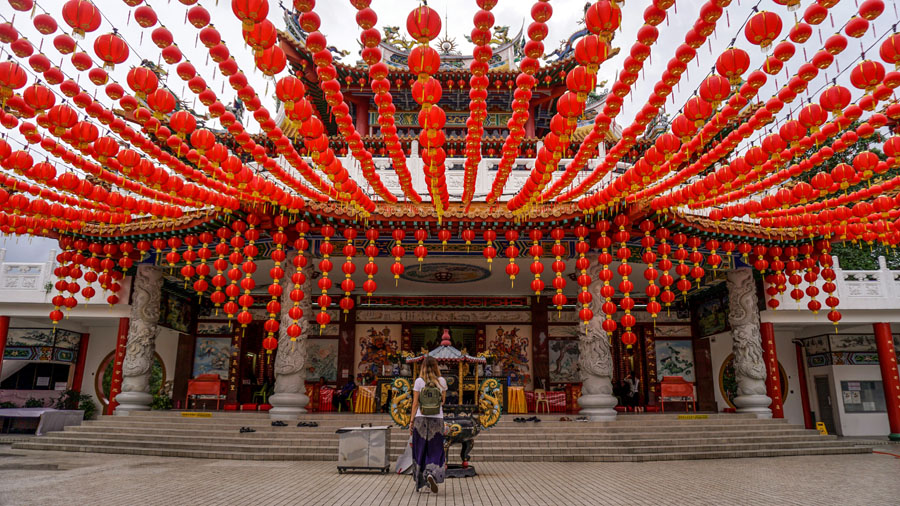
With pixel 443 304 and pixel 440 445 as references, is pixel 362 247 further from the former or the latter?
pixel 440 445

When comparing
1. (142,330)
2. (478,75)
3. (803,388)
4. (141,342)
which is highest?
(478,75)

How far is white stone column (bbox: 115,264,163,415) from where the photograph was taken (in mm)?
11328

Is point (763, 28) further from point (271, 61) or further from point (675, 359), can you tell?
point (675, 359)

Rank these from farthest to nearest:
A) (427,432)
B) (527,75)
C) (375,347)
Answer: (375,347) → (427,432) → (527,75)

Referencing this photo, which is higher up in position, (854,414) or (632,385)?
(632,385)

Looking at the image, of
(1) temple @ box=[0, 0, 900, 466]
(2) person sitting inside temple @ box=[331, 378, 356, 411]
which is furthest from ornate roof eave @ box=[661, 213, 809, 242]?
(2) person sitting inside temple @ box=[331, 378, 356, 411]

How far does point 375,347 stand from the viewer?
15.6 m

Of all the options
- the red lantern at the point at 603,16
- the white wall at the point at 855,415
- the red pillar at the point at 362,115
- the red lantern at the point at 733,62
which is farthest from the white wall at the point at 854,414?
the red pillar at the point at 362,115

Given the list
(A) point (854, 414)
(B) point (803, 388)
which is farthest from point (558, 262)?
(A) point (854, 414)

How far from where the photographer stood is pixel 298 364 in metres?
10.3

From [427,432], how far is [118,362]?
33.3ft

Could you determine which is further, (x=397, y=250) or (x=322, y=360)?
(x=322, y=360)

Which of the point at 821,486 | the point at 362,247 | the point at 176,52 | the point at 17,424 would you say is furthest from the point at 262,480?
the point at 17,424

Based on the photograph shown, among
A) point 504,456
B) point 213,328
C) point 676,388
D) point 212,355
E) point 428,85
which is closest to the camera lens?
point 428,85
